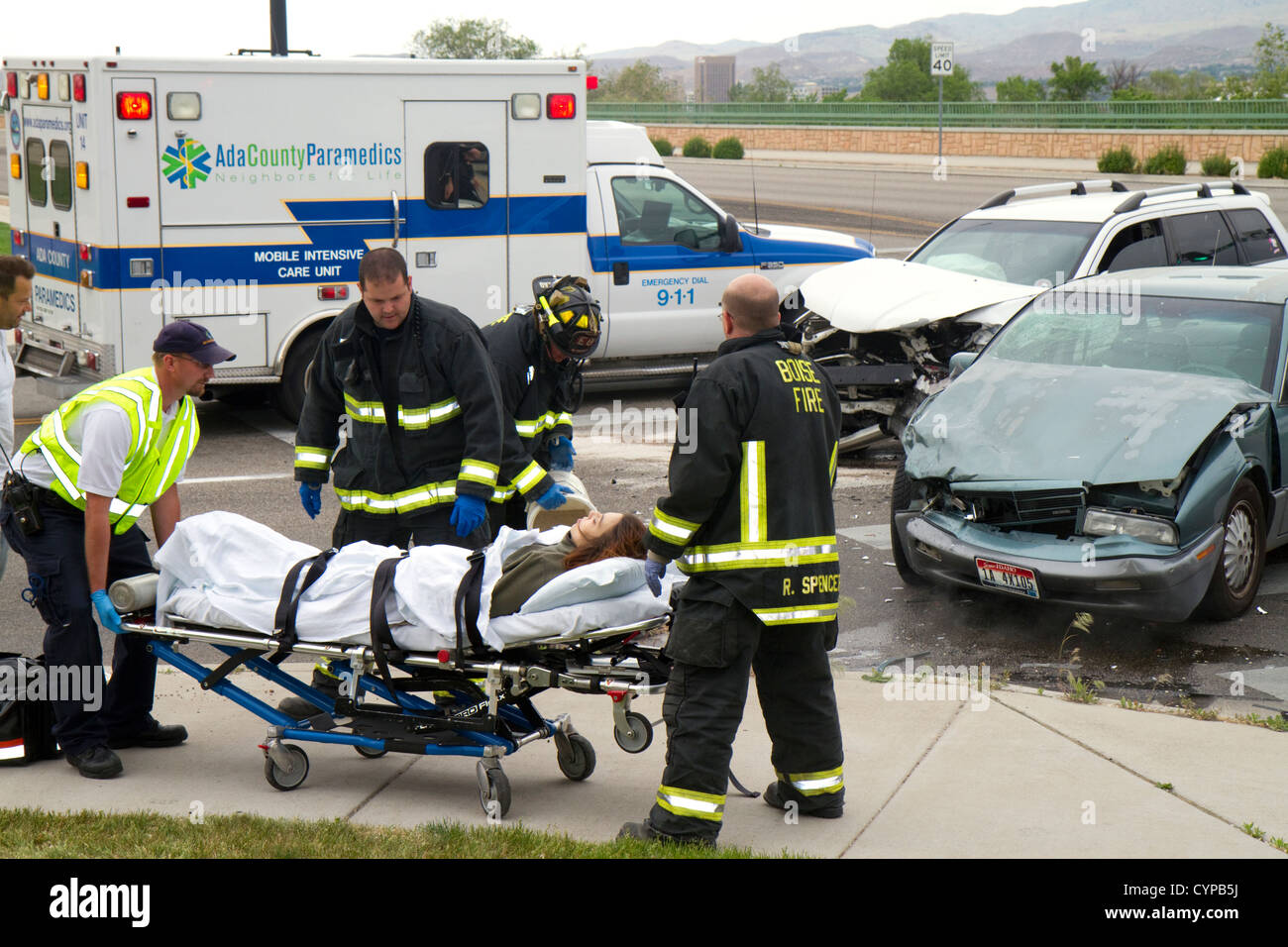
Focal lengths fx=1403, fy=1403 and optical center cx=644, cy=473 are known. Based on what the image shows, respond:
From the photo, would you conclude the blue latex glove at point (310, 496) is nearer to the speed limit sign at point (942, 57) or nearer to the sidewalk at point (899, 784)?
the sidewalk at point (899, 784)

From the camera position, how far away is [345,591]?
15.4 feet

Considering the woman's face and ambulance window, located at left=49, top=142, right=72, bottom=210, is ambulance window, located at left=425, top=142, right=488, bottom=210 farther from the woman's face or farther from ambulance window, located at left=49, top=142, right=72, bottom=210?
the woman's face

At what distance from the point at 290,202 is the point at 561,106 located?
234 centimetres

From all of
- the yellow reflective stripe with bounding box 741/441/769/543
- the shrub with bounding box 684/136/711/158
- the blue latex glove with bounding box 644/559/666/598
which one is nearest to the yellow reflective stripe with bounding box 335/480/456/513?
the blue latex glove with bounding box 644/559/666/598

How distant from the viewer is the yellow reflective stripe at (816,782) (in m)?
4.61

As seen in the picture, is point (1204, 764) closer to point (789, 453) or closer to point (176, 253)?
point (789, 453)

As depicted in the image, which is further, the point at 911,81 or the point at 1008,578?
the point at 911,81

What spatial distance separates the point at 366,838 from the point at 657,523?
4.42 ft

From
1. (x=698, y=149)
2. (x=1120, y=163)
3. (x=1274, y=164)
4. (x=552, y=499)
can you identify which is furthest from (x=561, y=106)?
(x=698, y=149)

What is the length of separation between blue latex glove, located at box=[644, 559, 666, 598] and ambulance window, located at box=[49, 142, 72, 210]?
7.60 metres

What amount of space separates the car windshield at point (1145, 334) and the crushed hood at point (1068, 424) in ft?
0.64

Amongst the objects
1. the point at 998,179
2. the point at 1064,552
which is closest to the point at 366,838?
the point at 1064,552

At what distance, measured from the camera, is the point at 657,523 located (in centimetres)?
427

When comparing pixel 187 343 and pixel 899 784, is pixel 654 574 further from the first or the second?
pixel 187 343
